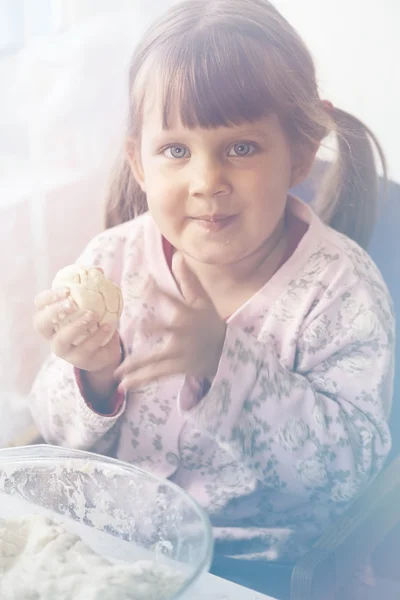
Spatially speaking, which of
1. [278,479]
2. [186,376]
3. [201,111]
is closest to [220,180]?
[201,111]

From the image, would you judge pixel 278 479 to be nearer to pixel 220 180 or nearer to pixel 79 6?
pixel 220 180

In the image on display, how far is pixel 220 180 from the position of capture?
640 millimetres

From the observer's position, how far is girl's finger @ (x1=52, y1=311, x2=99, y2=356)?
0.66 metres

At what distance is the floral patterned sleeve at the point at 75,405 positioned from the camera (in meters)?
0.72

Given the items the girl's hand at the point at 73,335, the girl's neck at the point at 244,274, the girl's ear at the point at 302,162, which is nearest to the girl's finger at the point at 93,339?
the girl's hand at the point at 73,335

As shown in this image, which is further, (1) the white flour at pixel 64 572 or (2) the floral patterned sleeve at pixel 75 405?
(2) the floral patterned sleeve at pixel 75 405

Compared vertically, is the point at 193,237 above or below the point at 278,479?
above

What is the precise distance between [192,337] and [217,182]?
0.14 meters

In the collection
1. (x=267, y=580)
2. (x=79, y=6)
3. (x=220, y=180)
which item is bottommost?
(x=267, y=580)

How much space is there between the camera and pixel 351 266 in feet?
2.24

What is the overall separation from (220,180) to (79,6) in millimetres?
230

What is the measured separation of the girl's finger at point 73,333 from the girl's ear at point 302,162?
22cm

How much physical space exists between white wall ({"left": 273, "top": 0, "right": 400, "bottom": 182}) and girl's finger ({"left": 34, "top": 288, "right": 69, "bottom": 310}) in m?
0.29

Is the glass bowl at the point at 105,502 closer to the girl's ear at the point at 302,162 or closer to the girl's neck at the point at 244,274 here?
the girl's neck at the point at 244,274
